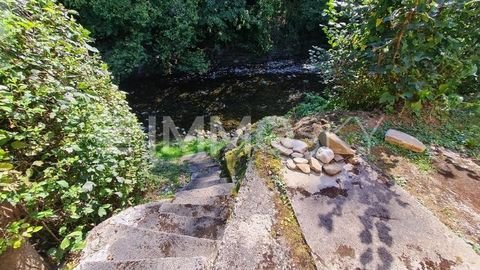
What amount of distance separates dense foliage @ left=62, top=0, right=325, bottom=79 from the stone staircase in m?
5.35

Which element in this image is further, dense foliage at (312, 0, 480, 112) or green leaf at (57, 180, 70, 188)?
dense foliage at (312, 0, 480, 112)

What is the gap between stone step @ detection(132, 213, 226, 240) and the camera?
6.51 ft

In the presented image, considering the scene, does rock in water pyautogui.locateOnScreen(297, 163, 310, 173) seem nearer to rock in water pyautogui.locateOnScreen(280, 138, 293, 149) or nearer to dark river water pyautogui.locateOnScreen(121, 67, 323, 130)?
rock in water pyautogui.locateOnScreen(280, 138, 293, 149)

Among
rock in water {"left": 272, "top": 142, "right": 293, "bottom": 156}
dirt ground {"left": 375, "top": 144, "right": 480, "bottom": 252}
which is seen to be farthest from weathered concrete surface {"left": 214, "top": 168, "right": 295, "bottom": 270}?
dirt ground {"left": 375, "top": 144, "right": 480, "bottom": 252}

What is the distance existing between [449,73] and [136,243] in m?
2.98

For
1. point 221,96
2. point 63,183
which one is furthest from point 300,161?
point 221,96

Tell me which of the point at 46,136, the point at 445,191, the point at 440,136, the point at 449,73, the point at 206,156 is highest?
the point at 449,73

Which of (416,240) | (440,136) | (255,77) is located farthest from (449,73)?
(255,77)

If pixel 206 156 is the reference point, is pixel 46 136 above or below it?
above

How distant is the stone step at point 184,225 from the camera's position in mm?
1984

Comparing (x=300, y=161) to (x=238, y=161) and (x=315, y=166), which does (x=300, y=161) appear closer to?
(x=315, y=166)

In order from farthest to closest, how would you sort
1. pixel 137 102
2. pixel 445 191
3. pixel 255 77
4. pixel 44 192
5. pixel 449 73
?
pixel 255 77 < pixel 137 102 < pixel 449 73 < pixel 445 191 < pixel 44 192

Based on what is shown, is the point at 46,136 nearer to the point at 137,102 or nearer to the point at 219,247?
the point at 219,247

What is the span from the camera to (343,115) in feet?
10.1
